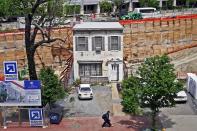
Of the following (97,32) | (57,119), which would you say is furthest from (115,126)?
(97,32)

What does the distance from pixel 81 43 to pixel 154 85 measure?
17.3 m

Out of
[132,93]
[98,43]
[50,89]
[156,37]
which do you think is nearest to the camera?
[132,93]

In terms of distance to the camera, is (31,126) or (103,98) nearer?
(31,126)

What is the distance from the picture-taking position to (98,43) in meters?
50.2

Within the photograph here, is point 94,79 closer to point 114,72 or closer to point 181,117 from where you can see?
point 114,72

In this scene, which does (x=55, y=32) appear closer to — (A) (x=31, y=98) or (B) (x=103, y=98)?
(B) (x=103, y=98)

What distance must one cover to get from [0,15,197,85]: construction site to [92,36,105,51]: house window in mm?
4068

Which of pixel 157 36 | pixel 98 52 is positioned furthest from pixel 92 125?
pixel 157 36

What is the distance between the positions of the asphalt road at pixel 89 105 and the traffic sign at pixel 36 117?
11.8 feet

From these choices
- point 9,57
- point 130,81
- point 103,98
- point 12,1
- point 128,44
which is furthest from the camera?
point 128,44

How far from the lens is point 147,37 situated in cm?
6425

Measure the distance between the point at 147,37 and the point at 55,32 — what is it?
13058mm

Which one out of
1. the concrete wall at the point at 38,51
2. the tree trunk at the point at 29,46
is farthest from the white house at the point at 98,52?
the tree trunk at the point at 29,46

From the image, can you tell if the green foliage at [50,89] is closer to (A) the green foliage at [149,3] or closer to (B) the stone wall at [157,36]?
(B) the stone wall at [157,36]
